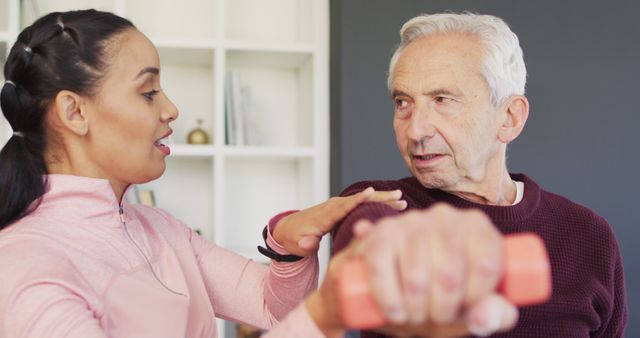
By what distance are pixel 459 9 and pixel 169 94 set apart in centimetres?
133

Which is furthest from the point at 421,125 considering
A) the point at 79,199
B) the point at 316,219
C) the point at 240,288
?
the point at 79,199

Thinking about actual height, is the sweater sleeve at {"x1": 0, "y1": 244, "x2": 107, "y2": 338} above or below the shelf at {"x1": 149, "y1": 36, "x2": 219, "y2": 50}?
below

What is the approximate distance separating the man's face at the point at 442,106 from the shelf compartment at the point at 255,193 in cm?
182

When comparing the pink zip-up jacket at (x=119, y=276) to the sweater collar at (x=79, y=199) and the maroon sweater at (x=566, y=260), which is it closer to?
the sweater collar at (x=79, y=199)

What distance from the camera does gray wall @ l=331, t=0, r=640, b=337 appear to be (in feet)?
9.02

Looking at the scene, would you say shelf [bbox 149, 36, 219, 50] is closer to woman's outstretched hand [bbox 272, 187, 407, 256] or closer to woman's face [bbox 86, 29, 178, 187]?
woman's face [bbox 86, 29, 178, 187]

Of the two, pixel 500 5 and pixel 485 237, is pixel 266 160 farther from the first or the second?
pixel 485 237

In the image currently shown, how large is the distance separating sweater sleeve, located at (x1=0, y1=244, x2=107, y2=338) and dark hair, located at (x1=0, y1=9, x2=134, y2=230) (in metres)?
0.30

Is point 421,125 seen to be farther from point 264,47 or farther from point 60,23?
point 264,47

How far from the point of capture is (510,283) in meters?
0.57

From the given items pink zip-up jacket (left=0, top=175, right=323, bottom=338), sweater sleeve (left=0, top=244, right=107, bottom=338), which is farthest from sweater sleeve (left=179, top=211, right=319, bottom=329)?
sweater sleeve (left=0, top=244, right=107, bottom=338)

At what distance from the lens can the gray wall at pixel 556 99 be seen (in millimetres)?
2748

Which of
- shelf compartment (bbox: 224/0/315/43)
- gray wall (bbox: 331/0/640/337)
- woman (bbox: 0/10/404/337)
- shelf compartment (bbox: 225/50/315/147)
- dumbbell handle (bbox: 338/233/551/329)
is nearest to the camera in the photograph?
dumbbell handle (bbox: 338/233/551/329)

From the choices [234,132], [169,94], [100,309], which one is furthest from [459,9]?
[100,309]
